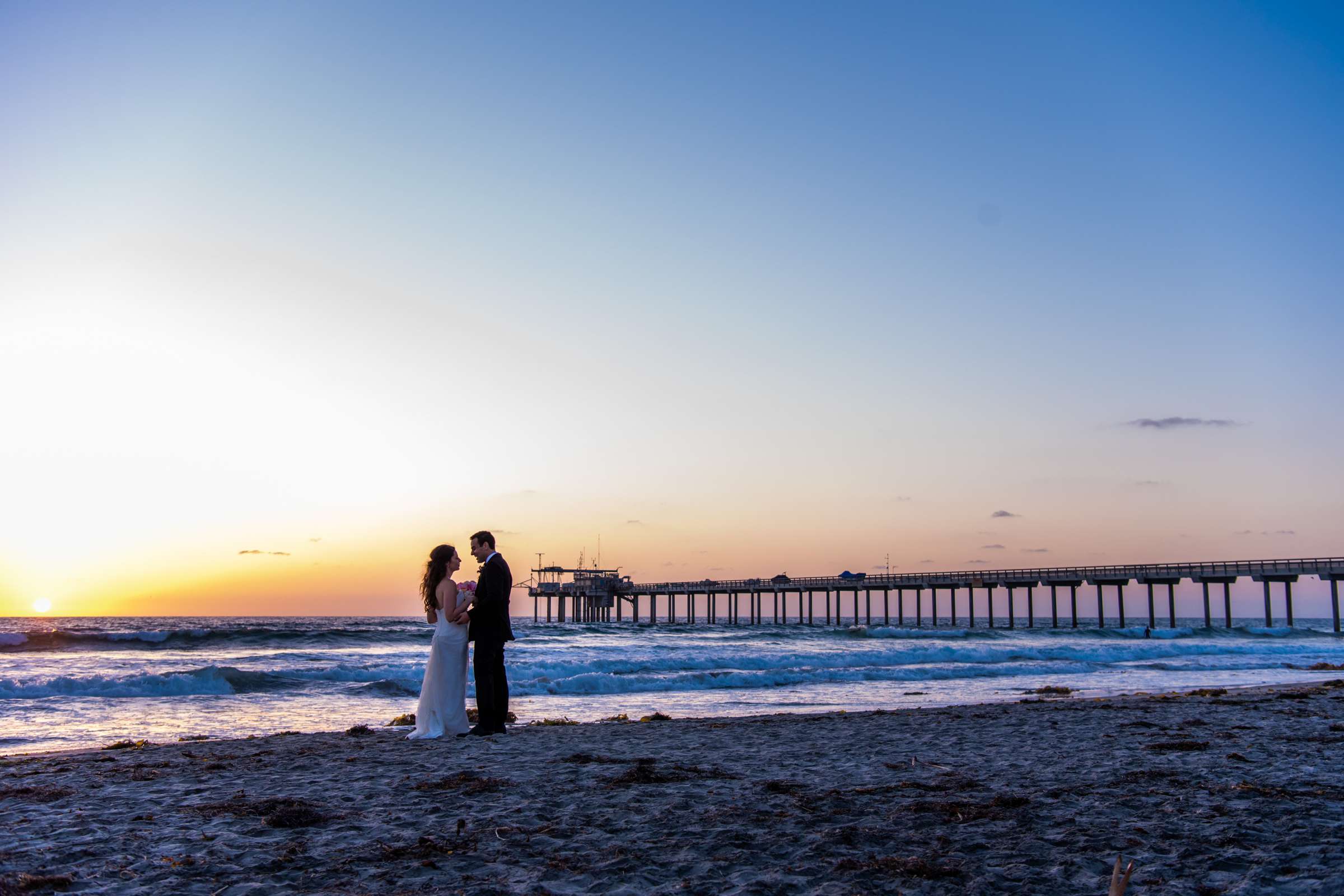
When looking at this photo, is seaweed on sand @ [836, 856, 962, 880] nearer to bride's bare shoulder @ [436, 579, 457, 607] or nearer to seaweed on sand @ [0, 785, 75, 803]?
seaweed on sand @ [0, 785, 75, 803]

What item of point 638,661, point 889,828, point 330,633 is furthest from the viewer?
point 330,633

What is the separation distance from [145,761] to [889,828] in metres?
6.89

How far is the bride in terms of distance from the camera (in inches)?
383

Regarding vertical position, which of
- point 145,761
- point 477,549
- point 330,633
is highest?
point 477,549

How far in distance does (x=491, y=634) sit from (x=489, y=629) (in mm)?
58

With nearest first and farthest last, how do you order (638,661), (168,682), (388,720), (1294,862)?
(1294,862), (388,720), (168,682), (638,661)

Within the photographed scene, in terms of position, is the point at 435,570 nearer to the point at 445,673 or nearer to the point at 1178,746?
the point at 445,673

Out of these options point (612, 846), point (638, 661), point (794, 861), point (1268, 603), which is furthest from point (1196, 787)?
point (1268, 603)

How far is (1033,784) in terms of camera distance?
21.2 feet

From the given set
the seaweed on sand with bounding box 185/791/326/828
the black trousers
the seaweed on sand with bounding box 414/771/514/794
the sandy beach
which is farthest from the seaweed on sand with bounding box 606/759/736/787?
the black trousers

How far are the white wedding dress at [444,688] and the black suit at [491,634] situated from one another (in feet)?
0.61

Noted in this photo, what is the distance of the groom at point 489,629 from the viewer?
9898 millimetres

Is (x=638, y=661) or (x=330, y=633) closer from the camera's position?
(x=638, y=661)

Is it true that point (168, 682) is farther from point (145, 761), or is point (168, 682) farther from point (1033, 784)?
point (1033, 784)
